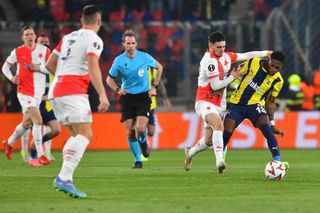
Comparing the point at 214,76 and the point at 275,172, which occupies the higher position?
the point at 214,76

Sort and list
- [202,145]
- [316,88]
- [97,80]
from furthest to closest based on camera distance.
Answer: [316,88]
[202,145]
[97,80]

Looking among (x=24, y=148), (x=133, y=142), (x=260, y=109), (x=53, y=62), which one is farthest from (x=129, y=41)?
(x=53, y=62)

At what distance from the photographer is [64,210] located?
9.35 m

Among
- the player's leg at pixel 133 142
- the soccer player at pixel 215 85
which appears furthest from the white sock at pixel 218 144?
the player's leg at pixel 133 142

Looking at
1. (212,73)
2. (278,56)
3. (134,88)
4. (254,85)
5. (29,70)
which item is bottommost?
(134,88)

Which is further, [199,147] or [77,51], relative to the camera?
[199,147]

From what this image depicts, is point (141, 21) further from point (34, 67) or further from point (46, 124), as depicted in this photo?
point (34, 67)

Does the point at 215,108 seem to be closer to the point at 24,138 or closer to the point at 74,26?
the point at 24,138

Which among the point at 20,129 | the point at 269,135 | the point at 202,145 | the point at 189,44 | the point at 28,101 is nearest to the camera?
the point at 269,135

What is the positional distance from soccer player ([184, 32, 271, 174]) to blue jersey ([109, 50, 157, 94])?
7.46 feet

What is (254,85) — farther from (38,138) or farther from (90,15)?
(38,138)

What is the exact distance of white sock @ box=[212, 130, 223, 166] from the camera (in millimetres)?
13969

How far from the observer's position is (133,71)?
656 inches

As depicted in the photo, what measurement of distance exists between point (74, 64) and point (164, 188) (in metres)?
2.05
